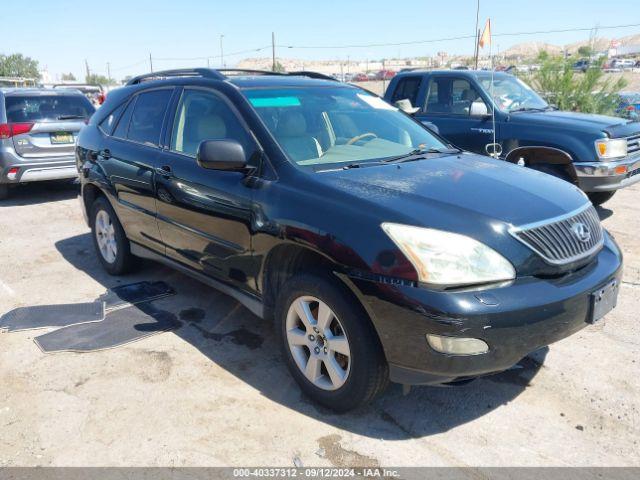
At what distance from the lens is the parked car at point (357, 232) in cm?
257

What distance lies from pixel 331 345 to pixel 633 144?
5611 mm

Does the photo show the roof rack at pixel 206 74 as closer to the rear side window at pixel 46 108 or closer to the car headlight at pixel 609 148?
the car headlight at pixel 609 148

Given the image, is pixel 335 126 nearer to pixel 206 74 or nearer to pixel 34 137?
pixel 206 74

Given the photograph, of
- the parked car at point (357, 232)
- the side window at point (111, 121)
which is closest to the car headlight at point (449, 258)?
the parked car at point (357, 232)

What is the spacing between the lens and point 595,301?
9.26 feet

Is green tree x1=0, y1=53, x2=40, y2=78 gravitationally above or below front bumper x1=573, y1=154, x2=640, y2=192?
above

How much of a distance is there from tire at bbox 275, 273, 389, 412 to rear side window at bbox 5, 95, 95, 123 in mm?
7396

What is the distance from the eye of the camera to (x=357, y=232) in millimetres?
2742

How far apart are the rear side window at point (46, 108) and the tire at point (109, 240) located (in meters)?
4.32

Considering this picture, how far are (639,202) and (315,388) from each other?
6580 millimetres

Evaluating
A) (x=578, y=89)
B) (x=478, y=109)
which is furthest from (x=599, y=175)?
(x=578, y=89)

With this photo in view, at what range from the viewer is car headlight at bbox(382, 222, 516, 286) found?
254 centimetres

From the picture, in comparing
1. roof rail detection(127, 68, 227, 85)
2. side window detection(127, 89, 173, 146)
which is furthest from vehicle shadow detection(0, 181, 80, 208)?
side window detection(127, 89, 173, 146)

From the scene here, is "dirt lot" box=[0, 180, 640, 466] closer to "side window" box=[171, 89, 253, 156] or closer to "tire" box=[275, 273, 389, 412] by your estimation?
"tire" box=[275, 273, 389, 412]
